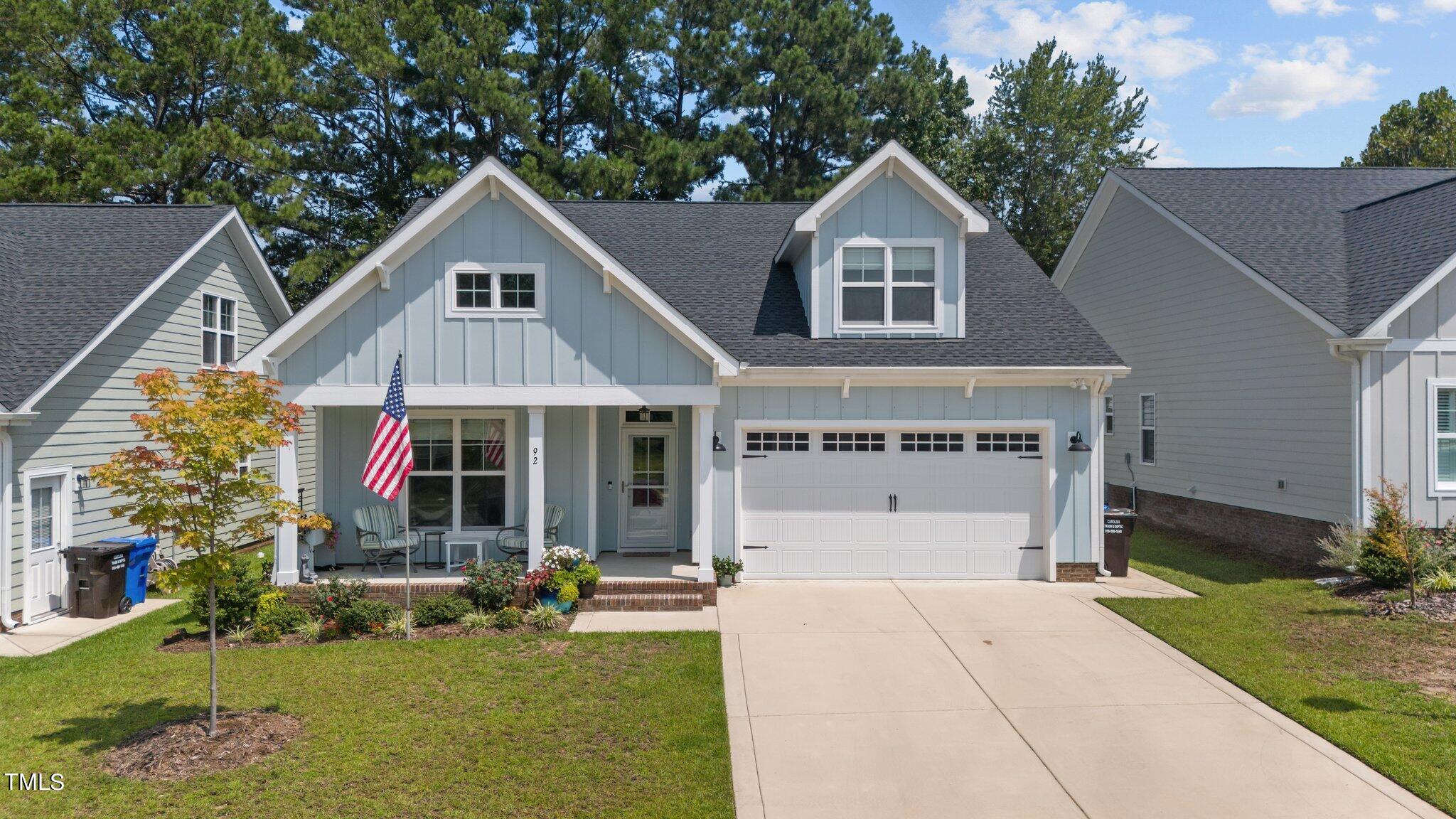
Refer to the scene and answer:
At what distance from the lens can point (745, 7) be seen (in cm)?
3170

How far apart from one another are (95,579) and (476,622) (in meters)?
5.46

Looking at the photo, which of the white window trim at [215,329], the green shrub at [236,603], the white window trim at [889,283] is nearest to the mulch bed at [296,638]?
the green shrub at [236,603]

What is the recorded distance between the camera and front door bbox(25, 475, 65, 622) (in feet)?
37.2

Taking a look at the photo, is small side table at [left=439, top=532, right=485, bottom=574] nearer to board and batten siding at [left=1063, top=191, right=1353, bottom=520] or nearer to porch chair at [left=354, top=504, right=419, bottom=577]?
porch chair at [left=354, top=504, right=419, bottom=577]

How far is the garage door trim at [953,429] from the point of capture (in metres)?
13.0

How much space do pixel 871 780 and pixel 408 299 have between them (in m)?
8.87

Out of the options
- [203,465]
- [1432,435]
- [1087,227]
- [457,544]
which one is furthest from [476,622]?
[1087,227]

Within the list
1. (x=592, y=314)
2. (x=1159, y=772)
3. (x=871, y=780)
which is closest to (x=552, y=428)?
(x=592, y=314)

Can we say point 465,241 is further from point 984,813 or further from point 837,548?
point 984,813

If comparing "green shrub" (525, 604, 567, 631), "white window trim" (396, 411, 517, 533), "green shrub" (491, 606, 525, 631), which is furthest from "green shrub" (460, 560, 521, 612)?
"white window trim" (396, 411, 517, 533)

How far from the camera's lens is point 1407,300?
42.3 ft

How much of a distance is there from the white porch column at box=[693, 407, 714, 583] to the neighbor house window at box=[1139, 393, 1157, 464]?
11414 mm

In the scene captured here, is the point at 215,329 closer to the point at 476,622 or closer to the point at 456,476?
the point at 456,476

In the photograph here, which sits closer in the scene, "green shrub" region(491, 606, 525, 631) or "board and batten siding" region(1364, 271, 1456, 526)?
"green shrub" region(491, 606, 525, 631)
